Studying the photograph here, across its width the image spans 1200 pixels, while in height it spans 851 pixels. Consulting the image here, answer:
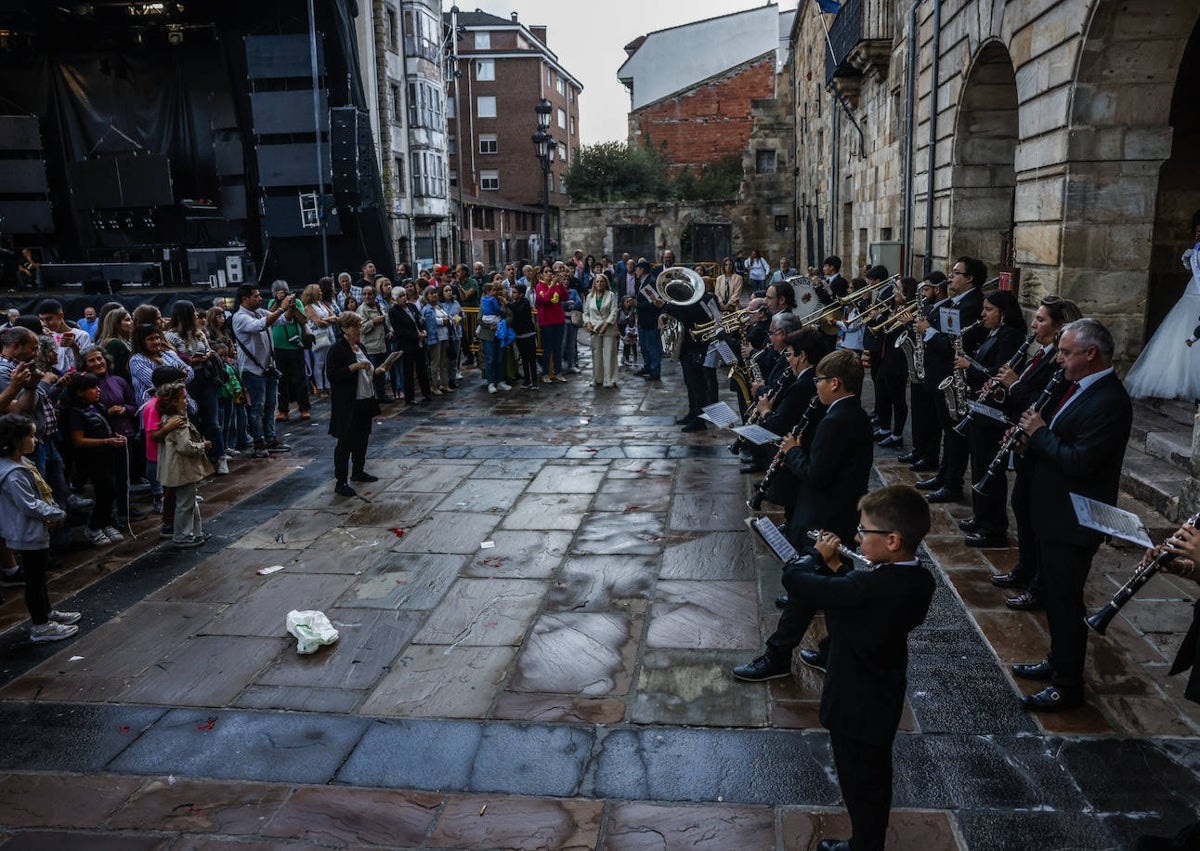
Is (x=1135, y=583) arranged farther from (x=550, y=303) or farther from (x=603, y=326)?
(x=550, y=303)

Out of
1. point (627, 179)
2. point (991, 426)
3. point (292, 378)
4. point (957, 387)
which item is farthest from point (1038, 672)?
point (627, 179)

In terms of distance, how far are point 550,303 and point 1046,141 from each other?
304 inches

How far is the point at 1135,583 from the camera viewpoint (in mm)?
3691

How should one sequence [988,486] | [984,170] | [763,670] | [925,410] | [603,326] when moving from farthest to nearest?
[603,326] < [984,170] < [925,410] < [988,486] < [763,670]

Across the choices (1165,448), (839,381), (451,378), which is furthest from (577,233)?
(839,381)

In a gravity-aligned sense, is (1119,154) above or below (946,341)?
above

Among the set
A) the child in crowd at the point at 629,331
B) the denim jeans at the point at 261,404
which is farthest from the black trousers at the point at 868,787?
the child in crowd at the point at 629,331

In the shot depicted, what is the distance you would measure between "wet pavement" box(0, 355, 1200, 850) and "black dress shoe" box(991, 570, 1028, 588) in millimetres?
107

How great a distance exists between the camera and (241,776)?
13.6 ft

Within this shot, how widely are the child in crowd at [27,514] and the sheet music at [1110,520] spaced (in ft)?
17.5

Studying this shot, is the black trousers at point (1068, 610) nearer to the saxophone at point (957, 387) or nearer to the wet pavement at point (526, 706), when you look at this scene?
the wet pavement at point (526, 706)

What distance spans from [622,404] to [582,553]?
20.9 ft

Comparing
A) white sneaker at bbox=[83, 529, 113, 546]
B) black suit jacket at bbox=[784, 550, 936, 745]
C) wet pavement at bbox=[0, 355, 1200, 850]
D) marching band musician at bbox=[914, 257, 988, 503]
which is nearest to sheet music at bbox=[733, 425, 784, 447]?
wet pavement at bbox=[0, 355, 1200, 850]

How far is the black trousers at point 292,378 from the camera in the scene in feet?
39.4
